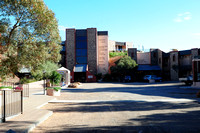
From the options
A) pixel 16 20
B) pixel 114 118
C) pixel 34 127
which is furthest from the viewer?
pixel 16 20

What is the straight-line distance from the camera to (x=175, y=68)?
47656 mm

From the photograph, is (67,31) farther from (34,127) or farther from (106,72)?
(34,127)

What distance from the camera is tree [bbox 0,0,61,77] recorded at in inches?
359

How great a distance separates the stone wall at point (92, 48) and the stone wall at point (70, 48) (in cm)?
429

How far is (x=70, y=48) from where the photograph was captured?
52.9 metres

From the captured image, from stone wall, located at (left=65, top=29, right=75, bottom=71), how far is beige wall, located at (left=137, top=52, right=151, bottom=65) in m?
18.4

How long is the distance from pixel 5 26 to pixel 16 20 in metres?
0.81

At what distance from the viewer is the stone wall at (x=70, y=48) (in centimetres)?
5259

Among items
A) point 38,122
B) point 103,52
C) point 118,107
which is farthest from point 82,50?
point 38,122

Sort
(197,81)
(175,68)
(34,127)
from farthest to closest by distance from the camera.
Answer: (175,68)
(197,81)
(34,127)

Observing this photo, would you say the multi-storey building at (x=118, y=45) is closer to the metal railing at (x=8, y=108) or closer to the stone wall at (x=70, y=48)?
the stone wall at (x=70, y=48)

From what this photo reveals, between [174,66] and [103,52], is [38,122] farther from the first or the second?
[103,52]

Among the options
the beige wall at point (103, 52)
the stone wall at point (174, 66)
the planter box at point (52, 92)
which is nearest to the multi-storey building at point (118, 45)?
the beige wall at point (103, 52)

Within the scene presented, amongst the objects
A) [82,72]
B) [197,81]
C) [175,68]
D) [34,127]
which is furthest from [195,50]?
[34,127]
